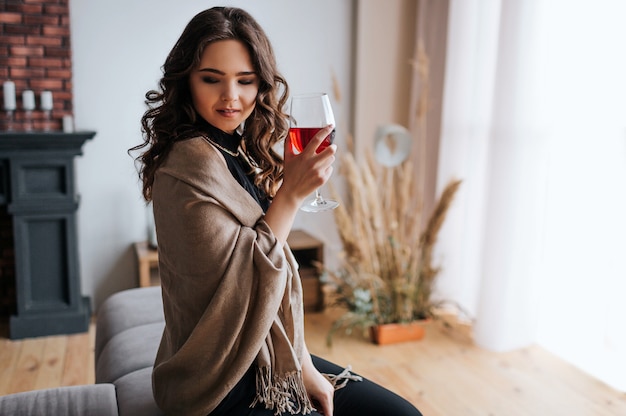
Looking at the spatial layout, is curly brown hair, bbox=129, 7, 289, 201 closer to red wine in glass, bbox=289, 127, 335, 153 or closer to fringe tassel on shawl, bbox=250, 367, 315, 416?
red wine in glass, bbox=289, 127, 335, 153

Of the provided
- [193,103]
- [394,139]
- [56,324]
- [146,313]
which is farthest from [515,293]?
[56,324]

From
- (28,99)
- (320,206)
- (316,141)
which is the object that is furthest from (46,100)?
(316,141)

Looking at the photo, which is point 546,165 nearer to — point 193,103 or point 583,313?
point 583,313

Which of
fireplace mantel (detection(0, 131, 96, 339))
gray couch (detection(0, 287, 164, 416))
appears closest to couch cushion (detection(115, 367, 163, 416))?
gray couch (detection(0, 287, 164, 416))

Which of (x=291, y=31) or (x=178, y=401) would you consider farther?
(x=291, y=31)

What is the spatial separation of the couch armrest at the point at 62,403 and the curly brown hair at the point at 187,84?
20.8 inches

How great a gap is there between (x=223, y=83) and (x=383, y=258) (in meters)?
2.08

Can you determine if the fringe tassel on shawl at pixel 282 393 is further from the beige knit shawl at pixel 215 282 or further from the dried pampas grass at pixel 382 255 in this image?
the dried pampas grass at pixel 382 255

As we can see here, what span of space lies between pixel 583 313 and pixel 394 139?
4.08 ft

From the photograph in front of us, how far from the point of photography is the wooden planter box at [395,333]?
9.85 feet

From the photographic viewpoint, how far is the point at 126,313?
6.93 feet

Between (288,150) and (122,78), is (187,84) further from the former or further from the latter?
(122,78)

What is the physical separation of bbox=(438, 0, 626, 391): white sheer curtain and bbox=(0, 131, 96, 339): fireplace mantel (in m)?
2.06

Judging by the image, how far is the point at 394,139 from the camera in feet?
10.4
